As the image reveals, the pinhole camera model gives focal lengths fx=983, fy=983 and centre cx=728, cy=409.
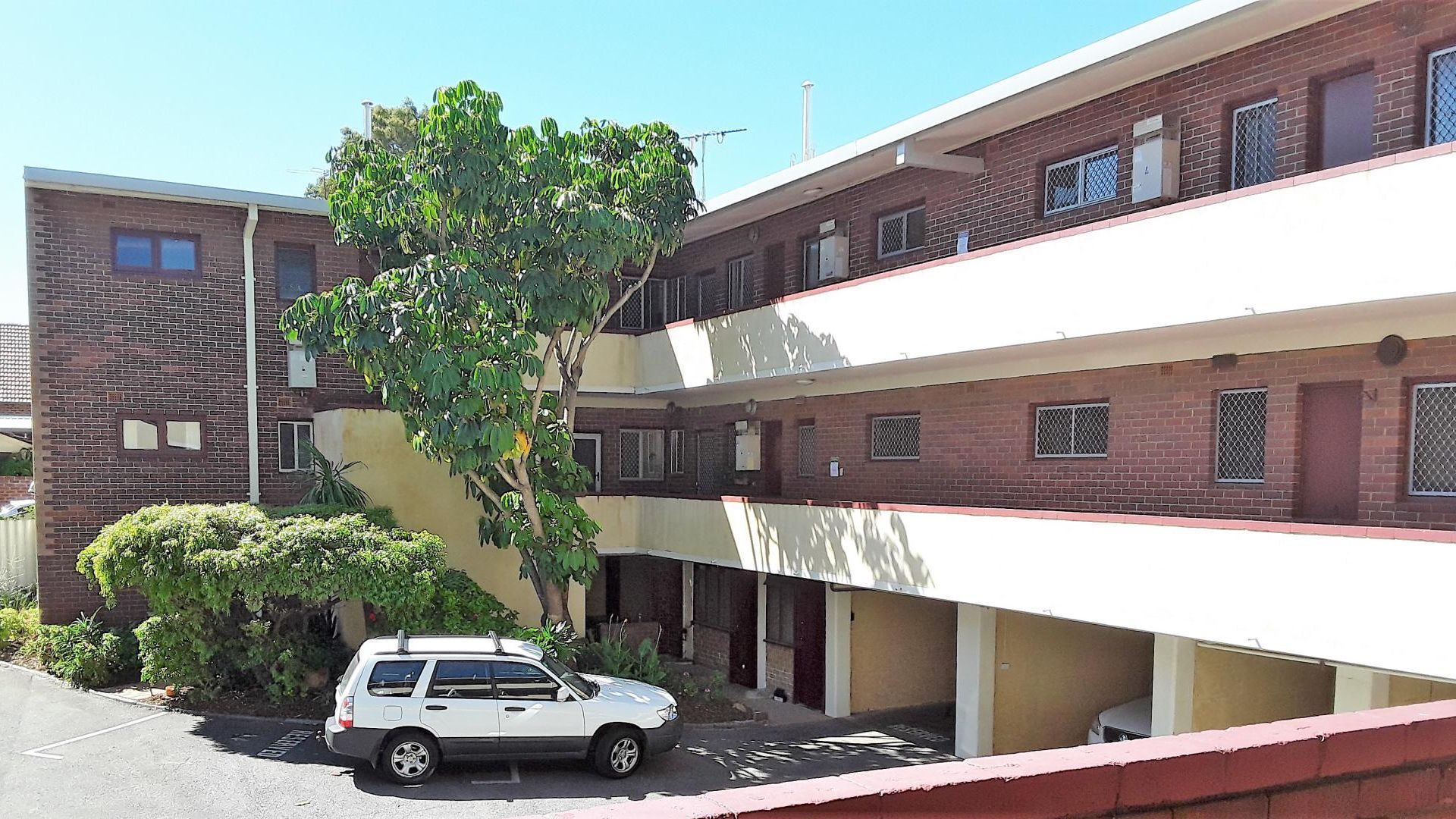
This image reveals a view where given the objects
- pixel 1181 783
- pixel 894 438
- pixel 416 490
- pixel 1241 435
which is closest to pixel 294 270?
pixel 416 490

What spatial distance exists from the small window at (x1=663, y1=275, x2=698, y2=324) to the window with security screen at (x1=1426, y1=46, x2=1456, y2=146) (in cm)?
1337

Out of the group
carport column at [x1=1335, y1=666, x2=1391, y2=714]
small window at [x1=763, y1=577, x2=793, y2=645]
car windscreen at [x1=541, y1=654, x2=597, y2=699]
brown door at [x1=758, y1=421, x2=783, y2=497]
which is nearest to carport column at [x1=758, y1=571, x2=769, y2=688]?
small window at [x1=763, y1=577, x2=793, y2=645]

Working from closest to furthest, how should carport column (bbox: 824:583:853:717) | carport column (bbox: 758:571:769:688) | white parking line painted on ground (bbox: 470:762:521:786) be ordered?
white parking line painted on ground (bbox: 470:762:521:786) → carport column (bbox: 824:583:853:717) → carport column (bbox: 758:571:769:688)

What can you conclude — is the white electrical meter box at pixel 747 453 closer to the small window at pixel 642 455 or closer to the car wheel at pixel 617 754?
the small window at pixel 642 455

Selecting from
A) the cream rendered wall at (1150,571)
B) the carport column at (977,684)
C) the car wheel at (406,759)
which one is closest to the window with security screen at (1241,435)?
the cream rendered wall at (1150,571)

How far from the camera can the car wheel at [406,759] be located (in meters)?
11.6

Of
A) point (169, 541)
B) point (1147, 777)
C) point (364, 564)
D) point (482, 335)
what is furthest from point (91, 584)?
point (1147, 777)

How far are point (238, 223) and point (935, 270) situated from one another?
489 inches

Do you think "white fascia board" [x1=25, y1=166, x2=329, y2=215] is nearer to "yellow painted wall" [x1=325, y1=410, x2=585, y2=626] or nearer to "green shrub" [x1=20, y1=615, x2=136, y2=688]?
"yellow painted wall" [x1=325, y1=410, x2=585, y2=626]

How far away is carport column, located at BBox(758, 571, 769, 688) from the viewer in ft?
60.0

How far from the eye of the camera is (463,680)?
1192 centimetres

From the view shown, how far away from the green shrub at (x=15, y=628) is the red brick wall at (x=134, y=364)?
657 mm

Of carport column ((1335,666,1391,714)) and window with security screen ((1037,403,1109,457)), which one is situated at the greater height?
window with security screen ((1037,403,1109,457))

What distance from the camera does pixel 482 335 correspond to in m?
13.7
